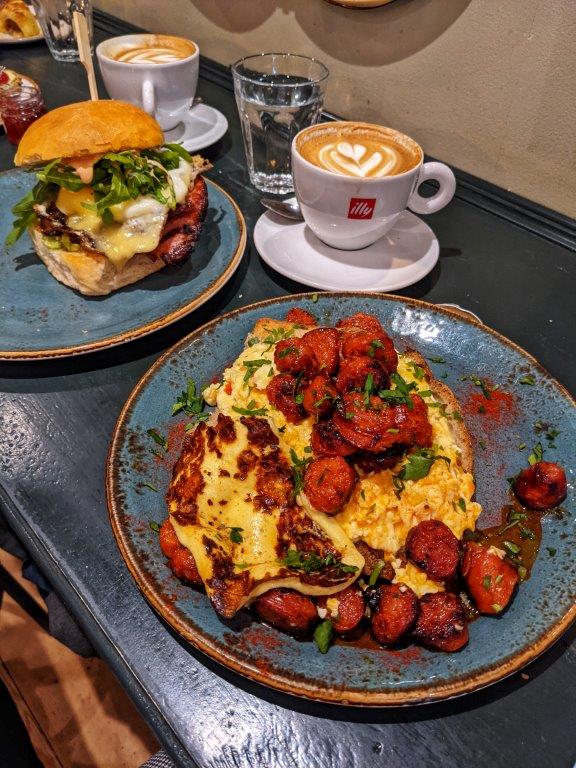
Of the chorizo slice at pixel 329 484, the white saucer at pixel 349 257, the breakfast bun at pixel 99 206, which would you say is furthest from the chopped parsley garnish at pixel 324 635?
the breakfast bun at pixel 99 206

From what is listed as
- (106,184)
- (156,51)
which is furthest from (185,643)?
(156,51)

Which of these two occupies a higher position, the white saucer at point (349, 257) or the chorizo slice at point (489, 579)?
the white saucer at point (349, 257)

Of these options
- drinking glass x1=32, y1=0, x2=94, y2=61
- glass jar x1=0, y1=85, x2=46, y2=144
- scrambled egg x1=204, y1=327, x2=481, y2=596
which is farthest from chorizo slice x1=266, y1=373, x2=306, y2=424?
drinking glass x1=32, y1=0, x2=94, y2=61

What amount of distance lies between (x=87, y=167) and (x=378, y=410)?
1.68 metres

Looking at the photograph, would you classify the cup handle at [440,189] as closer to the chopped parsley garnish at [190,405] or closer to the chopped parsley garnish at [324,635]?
the chopped parsley garnish at [190,405]

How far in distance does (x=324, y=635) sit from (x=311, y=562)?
0.17m

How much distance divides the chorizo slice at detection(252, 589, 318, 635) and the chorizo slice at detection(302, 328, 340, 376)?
61 cm

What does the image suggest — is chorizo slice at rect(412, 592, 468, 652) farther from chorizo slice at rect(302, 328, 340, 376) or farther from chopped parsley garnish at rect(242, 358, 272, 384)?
chopped parsley garnish at rect(242, 358, 272, 384)

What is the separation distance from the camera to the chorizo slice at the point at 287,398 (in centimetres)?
160

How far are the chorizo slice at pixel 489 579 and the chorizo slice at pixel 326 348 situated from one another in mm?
621

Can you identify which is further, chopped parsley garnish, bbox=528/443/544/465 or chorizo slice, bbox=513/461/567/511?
chopped parsley garnish, bbox=528/443/544/465

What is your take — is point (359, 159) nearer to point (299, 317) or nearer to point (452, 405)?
point (299, 317)

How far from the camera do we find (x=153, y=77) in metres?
3.06

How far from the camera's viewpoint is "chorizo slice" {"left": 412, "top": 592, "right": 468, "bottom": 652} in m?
1.32
